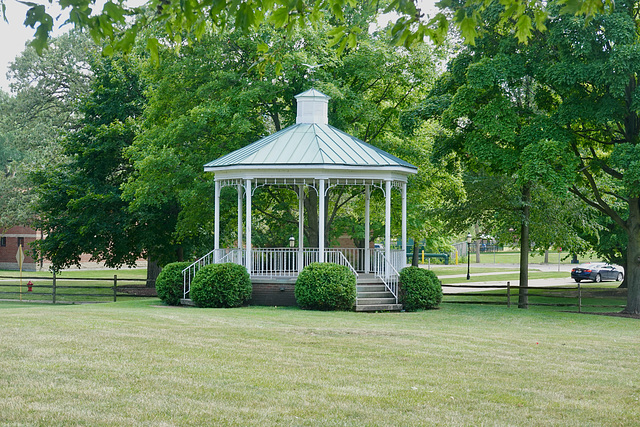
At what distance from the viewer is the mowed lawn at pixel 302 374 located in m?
7.37

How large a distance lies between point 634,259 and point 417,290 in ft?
23.9

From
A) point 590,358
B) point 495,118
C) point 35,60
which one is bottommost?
point 590,358

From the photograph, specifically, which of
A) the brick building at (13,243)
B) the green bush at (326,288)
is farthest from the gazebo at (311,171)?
the brick building at (13,243)

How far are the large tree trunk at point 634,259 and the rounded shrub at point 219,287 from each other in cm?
1218

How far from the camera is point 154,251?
34.9 m

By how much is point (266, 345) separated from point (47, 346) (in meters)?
3.40

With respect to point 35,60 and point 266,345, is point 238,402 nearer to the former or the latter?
point 266,345

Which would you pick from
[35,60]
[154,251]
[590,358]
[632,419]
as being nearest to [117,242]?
[154,251]

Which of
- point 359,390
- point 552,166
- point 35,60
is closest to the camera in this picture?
point 359,390

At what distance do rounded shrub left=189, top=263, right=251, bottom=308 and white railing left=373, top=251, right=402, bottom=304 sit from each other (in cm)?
420

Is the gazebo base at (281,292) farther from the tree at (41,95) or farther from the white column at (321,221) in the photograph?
the tree at (41,95)

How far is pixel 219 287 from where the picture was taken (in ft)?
70.2

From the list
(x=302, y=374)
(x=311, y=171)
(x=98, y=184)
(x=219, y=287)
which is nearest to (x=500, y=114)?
(x=311, y=171)

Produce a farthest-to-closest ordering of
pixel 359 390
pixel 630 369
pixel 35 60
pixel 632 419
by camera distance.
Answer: pixel 35 60 < pixel 630 369 < pixel 359 390 < pixel 632 419
